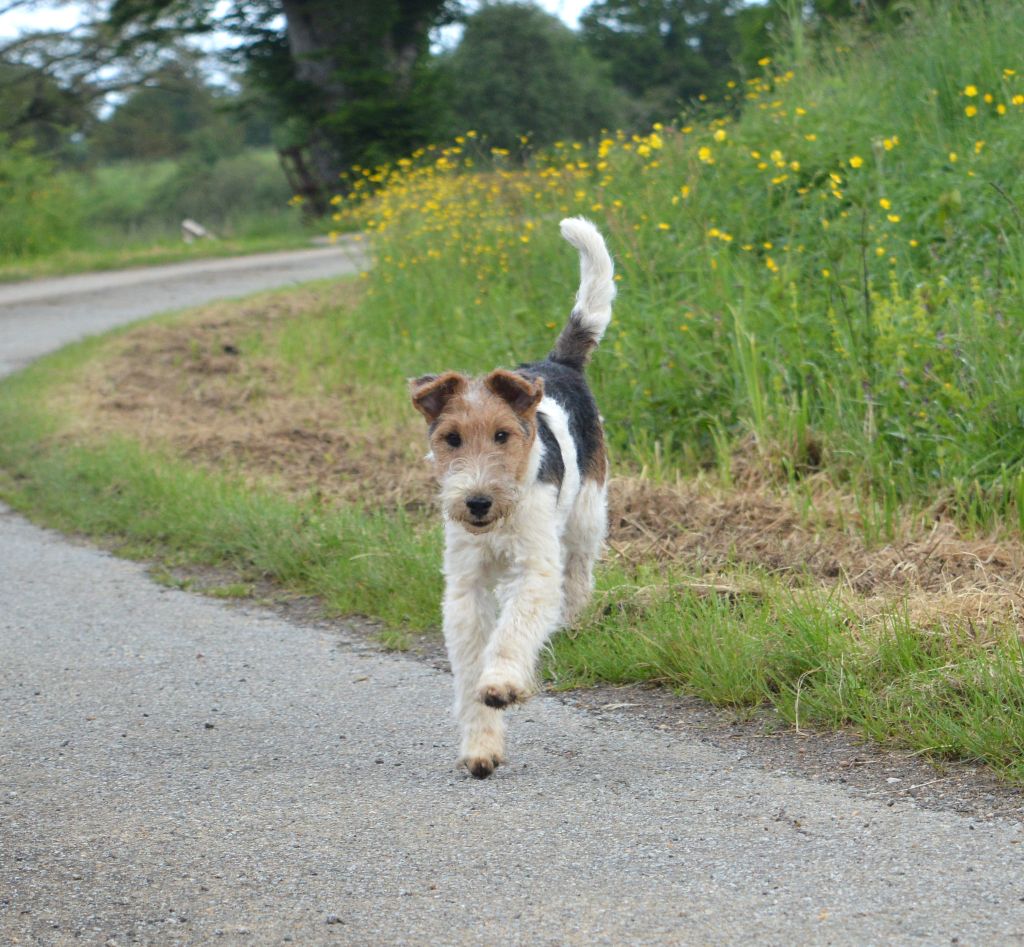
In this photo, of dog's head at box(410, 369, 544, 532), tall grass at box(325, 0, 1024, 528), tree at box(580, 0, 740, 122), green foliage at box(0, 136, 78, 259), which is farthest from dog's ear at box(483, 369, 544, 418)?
tree at box(580, 0, 740, 122)

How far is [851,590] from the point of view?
5.25 metres

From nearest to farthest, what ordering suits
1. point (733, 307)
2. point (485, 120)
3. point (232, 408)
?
1. point (733, 307)
2. point (232, 408)
3. point (485, 120)

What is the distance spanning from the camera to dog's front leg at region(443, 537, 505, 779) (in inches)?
158

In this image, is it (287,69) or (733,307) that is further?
(287,69)

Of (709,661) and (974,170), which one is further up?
(974,170)

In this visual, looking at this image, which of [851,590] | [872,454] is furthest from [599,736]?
[872,454]

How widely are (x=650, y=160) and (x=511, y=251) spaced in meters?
1.48

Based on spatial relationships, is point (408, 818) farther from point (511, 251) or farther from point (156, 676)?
point (511, 251)

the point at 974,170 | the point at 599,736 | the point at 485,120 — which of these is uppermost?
the point at 485,120

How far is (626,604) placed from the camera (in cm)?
544

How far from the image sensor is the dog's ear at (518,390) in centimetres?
434

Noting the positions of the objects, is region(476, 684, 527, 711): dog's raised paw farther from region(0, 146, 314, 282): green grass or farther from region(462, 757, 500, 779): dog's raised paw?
region(0, 146, 314, 282): green grass

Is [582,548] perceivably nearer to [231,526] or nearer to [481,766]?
[481,766]

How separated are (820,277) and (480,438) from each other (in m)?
4.41
